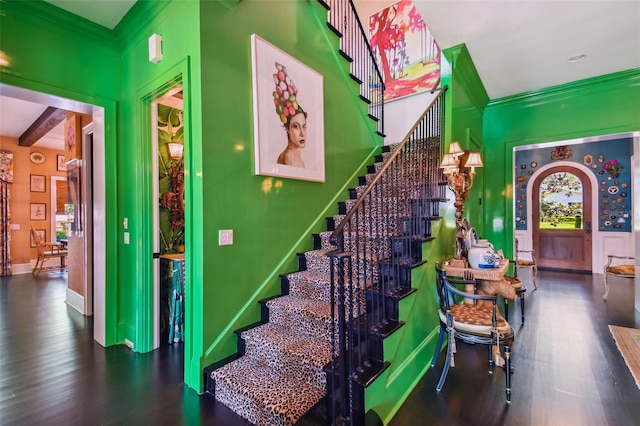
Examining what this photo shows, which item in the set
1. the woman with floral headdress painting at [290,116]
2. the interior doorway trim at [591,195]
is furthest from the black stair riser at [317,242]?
the interior doorway trim at [591,195]

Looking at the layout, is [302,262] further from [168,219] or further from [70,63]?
[70,63]

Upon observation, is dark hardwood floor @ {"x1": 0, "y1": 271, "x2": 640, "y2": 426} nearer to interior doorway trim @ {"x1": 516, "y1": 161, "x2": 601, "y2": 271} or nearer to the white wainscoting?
the white wainscoting

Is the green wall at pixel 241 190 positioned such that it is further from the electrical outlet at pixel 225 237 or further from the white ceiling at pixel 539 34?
the white ceiling at pixel 539 34

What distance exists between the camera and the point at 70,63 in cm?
266

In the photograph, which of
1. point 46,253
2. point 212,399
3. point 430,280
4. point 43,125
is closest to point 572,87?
point 430,280

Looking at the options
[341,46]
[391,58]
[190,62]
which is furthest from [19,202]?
[391,58]

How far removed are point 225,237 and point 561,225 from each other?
8232mm

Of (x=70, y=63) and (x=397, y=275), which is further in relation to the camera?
(x=70, y=63)

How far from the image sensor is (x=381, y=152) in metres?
4.50

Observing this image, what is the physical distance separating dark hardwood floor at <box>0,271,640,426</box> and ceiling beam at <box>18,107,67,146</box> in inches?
132

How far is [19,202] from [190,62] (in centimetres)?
790

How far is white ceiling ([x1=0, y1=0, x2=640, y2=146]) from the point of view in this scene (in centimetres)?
271

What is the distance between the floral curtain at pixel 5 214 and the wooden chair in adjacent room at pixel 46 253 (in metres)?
0.44

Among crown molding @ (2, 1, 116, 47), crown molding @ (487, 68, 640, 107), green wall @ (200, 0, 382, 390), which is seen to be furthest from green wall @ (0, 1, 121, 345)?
crown molding @ (487, 68, 640, 107)
